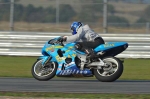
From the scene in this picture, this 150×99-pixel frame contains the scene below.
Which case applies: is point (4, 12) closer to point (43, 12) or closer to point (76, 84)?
point (43, 12)

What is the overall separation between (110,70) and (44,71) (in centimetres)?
166

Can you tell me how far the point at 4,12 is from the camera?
20.5 m

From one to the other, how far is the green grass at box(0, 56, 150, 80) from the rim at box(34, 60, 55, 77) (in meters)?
1.82

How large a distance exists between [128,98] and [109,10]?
11.0 m

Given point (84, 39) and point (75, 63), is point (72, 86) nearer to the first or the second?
point (75, 63)

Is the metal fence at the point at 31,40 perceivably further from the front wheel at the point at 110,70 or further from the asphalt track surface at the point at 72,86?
the front wheel at the point at 110,70

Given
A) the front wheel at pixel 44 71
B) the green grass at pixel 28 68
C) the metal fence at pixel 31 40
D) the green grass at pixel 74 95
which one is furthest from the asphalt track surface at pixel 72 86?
the metal fence at pixel 31 40

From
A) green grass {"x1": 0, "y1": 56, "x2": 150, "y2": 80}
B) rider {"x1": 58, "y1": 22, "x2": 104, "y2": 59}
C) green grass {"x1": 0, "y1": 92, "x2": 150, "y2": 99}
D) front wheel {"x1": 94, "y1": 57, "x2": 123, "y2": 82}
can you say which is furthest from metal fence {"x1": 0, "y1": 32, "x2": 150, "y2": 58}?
green grass {"x1": 0, "y1": 92, "x2": 150, "y2": 99}

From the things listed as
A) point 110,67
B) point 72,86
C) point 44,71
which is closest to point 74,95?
point 72,86

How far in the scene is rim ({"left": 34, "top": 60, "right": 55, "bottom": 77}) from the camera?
12.4 m

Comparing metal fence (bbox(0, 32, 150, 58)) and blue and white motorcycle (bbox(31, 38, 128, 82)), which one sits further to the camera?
metal fence (bbox(0, 32, 150, 58))

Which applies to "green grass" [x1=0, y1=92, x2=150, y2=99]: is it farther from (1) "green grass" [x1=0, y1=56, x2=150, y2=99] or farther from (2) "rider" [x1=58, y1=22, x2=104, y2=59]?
(2) "rider" [x1=58, y1=22, x2=104, y2=59]

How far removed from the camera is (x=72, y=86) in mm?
11242

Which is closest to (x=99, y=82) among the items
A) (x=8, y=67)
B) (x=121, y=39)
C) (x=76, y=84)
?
(x=76, y=84)
